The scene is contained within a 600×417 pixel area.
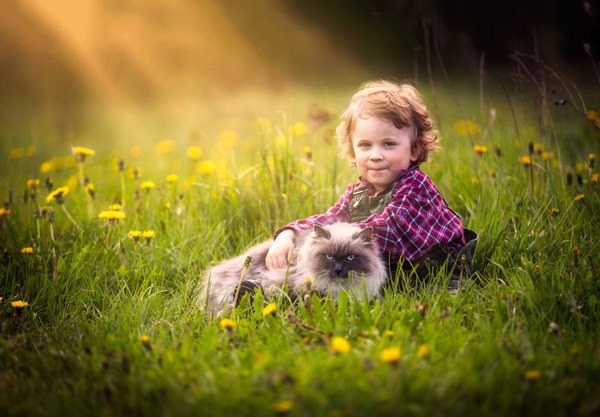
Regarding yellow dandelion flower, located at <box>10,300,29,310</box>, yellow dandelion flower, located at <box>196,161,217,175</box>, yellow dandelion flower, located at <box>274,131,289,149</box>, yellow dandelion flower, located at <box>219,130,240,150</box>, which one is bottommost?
yellow dandelion flower, located at <box>10,300,29,310</box>

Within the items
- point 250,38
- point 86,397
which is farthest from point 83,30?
point 86,397

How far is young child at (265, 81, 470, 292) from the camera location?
10.1 feet

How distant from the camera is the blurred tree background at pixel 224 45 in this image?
5980 mm

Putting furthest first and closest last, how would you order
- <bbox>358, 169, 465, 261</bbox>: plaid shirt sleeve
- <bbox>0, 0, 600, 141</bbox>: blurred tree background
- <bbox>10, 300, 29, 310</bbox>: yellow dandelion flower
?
1. <bbox>0, 0, 600, 141</bbox>: blurred tree background
2. <bbox>358, 169, 465, 261</bbox>: plaid shirt sleeve
3. <bbox>10, 300, 29, 310</bbox>: yellow dandelion flower

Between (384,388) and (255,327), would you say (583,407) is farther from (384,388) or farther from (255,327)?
(255,327)

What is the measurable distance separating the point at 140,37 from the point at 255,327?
849 cm

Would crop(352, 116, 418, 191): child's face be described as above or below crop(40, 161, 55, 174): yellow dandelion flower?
above

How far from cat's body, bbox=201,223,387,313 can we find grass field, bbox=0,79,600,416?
130 millimetres

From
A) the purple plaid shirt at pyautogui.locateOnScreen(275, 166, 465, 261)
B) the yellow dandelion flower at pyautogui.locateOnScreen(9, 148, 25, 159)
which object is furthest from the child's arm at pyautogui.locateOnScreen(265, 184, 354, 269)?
the yellow dandelion flower at pyautogui.locateOnScreen(9, 148, 25, 159)

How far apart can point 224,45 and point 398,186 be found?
7497 mm

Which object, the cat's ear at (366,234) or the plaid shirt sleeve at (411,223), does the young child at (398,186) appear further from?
the cat's ear at (366,234)

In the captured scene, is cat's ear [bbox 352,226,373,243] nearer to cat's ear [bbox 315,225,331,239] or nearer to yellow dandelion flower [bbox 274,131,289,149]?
cat's ear [bbox 315,225,331,239]

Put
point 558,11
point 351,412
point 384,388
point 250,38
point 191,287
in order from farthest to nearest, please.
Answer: point 250,38, point 558,11, point 191,287, point 384,388, point 351,412

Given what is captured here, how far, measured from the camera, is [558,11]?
8000 millimetres
